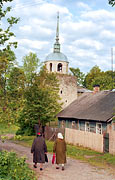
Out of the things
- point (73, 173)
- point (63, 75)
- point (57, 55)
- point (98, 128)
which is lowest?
point (73, 173)

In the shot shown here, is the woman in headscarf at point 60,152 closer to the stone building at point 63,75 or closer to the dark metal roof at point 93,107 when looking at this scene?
the dark metal roof at point 93,107

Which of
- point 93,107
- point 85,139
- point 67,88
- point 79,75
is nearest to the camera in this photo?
point 85,139

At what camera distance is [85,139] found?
67.3ft

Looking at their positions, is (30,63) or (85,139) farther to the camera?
(30,63)

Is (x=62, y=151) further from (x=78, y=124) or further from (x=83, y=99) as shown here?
(x=83, y=99)

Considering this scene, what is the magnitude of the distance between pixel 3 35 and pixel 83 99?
67.4ft

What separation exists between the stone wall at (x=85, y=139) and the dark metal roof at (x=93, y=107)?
1711 millimetres

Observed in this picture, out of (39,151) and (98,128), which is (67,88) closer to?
(98,128)

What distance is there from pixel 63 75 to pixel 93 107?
68.7 ft

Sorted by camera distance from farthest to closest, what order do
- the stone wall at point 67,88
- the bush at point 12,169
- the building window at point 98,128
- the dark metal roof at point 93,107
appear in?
the stone wall at point 67,88, the building window at point 98,128, the dark metal roof at point 93,107, the bush at point 12,169

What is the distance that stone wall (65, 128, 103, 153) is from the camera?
1864cm

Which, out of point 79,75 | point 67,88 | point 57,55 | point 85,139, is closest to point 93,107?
point 85,139

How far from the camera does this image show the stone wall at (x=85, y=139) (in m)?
Answer: 18.6

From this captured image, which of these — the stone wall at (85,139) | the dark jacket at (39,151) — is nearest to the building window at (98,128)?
the stone wall at (85,139)
